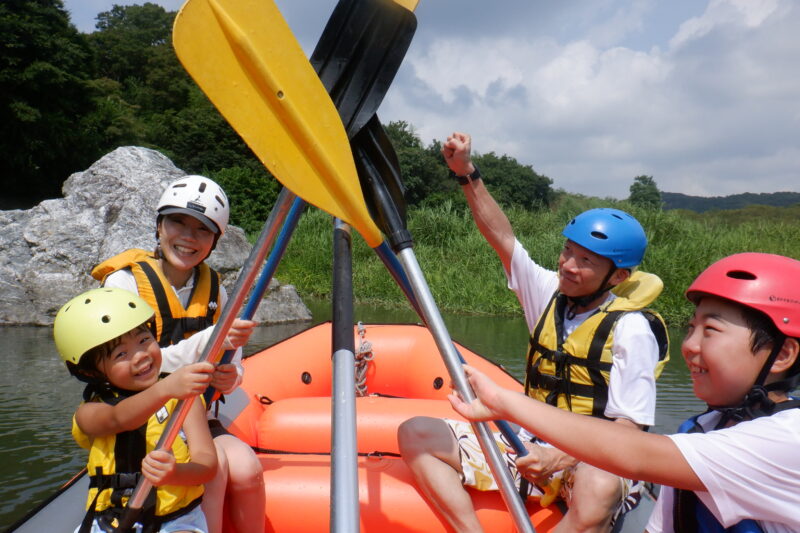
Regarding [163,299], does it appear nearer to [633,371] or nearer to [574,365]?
[574,365]

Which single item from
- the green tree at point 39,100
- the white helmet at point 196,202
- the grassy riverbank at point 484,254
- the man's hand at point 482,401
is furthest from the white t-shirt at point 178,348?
the green tree at point 39,100

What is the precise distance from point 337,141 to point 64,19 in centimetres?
1929

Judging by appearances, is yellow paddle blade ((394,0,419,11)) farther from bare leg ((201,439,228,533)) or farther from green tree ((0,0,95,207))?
green tree ((0,0,95,207))

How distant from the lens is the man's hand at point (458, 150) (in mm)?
1865

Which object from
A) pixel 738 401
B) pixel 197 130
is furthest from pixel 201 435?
pixel 197 130

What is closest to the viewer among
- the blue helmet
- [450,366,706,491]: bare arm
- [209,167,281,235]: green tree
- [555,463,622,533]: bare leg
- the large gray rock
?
[450,366,706,491]: bare arm

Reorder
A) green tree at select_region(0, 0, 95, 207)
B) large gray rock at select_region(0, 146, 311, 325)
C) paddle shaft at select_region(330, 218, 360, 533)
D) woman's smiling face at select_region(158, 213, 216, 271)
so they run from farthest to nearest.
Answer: green tree at select_region(0, 0, 95, 207), large gray rock at select_region(0, 146, 311, 325), woman's smiling face at select_region(158, 213, 216, 271), paddle shaft at select_region(330, 218, 360, 533)

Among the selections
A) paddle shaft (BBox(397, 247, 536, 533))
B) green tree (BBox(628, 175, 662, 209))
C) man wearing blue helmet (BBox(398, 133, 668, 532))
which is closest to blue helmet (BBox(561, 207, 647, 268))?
man wearing blue helmet (BBox(398, 133, 668, 532))

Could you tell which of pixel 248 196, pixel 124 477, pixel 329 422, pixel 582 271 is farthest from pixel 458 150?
pixel 248 196

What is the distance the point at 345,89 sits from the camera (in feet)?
4.08

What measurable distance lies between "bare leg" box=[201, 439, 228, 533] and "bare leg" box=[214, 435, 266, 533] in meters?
0.05

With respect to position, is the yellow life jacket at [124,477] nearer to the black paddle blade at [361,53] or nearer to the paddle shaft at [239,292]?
the paddle shaft at [239,292]

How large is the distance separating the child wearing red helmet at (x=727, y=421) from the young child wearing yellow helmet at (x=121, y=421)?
0.78 m

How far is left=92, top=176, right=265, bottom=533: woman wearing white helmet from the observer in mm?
1726
